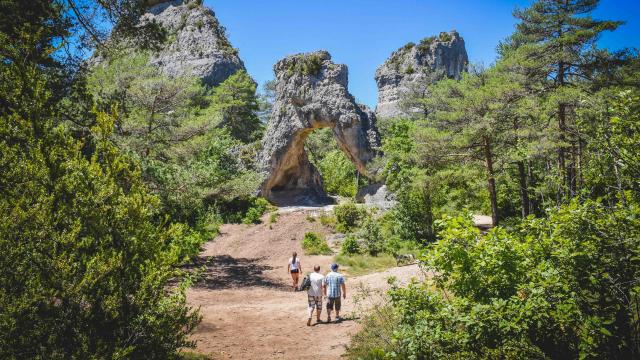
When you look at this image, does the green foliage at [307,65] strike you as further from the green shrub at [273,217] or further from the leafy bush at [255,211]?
the green shrub at [273,217]

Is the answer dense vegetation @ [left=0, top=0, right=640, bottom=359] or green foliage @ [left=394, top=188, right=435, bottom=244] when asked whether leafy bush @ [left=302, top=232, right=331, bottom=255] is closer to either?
green foliage @ [left=394, top=188, right=435, bottom=244]

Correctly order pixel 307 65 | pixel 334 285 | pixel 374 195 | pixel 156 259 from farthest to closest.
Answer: pixel 374 195
pixel 307 65
pixel 334 285
pixel 156 259

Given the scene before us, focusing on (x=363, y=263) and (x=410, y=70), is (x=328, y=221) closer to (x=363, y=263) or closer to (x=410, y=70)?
(x=363, y=263)

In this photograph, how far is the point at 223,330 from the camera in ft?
27.3

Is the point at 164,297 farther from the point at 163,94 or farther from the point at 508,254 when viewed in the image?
the point at 163,94

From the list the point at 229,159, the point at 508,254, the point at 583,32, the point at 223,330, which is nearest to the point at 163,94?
the point at 223,330

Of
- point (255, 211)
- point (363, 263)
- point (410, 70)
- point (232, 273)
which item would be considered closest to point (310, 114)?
point (255, 211)

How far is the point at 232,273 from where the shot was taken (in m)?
15.7

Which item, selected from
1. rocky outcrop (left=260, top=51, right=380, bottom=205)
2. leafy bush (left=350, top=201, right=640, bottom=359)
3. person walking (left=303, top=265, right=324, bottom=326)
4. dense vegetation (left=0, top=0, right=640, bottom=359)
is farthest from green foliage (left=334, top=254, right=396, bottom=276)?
rocky outcrop (left=260, top=51, right=380, bottom=205)

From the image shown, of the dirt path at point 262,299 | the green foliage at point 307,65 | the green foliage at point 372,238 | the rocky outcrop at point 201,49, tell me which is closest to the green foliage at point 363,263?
the green foliage at point 372,238

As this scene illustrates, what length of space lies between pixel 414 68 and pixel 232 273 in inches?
1437

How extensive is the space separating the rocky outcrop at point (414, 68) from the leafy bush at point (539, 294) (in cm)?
3244

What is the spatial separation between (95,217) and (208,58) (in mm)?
39627

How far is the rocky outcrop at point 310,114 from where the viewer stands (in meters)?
Answer: 28.2
